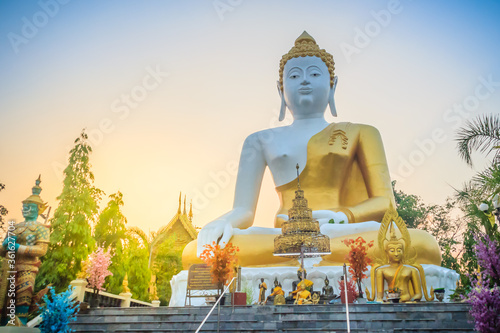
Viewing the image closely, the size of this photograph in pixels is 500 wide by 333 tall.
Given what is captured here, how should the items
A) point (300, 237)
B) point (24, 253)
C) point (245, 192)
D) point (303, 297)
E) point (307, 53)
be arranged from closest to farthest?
point (303, 297) < point (24, 253) < point (300, 237) < point (245, 192) < point (307, 53)

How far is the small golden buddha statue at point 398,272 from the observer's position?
27.3ft

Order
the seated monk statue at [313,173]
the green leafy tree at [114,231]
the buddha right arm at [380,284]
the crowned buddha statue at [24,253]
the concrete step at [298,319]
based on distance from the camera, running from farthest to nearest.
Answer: the green leafy tree at [114,231], the seated monk statue at [313,173], the buddha right arm at [380,284], the crowned buddha statue at [24,253], the concrete step at [298,319]

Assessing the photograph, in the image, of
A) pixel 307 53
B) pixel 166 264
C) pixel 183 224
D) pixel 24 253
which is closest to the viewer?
pixel 24 253

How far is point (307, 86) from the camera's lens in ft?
44.6

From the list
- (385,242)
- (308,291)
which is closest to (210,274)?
(308,291)

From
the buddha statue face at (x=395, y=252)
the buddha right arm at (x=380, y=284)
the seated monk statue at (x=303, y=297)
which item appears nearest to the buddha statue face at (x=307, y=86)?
the buddha statue face at (x=395, y=252)

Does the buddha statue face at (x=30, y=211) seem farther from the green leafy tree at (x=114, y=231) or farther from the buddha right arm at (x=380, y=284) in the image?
the green leafy tree at (x=114, y=231)

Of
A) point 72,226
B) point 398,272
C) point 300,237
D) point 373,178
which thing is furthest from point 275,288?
point 72,226

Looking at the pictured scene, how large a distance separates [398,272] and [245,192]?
18.4 feet

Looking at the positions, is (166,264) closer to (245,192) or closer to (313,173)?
(245,192)

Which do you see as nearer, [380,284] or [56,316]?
[56,316]

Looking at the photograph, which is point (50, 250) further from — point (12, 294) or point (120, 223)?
point (12, 294)

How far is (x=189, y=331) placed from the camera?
21.6 feet

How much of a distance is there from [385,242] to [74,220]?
1276 centimetres
